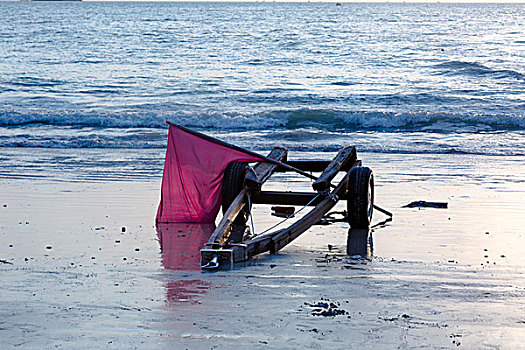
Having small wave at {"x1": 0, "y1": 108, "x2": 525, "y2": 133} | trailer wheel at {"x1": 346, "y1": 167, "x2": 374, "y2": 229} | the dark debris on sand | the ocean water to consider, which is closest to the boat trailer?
trailer wheel at {"x1": 346, "y1": 167, "x2": 374, "y2": 229}

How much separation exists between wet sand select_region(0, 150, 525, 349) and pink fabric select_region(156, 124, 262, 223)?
33 centimetres

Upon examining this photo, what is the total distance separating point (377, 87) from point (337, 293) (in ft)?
87.9

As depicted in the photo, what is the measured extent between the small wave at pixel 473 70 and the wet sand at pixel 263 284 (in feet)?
88.3

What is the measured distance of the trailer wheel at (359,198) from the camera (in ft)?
25.6

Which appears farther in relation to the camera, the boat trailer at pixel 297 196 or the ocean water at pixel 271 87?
the ocean water at pixel 271 87

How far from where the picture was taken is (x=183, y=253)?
268 inches

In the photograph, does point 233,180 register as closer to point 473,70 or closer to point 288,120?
point 288,120

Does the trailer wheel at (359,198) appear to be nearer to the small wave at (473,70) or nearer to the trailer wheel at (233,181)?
the trailer wheel at (233,181)

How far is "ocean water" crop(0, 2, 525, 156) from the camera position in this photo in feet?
62.4

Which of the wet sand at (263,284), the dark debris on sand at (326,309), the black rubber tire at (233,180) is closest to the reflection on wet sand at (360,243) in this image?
the wet sand at (263,284)

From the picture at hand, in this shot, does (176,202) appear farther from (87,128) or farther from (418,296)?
(87,128)

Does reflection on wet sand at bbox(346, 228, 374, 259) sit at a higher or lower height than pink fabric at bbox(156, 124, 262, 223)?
lower

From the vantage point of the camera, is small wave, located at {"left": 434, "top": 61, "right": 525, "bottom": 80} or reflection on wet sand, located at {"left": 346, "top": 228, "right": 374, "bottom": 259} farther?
small wave, located at {"left": 434, "top": 61, "right": 525, "bottom": 80}

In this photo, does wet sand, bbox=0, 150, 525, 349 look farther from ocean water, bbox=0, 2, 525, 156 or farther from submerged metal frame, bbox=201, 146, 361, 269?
ocean water, bbox=0, 2, 525, 156
